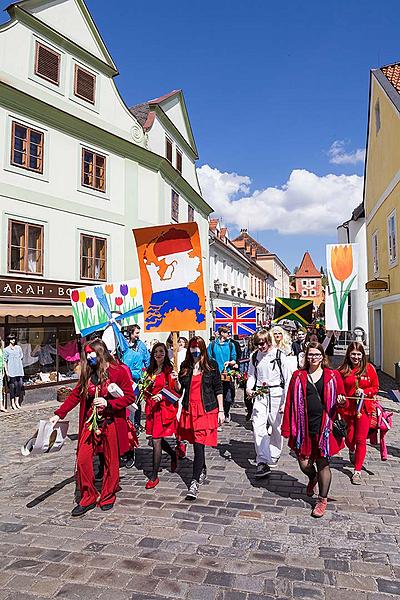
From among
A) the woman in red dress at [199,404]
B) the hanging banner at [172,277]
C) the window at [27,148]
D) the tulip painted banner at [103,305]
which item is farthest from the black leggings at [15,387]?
the woman in red dress at [199,404]

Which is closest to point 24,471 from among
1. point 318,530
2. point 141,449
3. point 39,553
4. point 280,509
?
point 141,449

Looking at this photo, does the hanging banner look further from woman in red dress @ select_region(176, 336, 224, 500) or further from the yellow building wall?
the yellow building wall

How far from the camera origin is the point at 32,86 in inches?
615

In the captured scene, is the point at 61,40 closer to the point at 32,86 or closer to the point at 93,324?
the point at 32,86

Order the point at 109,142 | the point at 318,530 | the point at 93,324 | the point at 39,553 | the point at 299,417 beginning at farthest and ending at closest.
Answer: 1. the point at 109,142
2. the point at 93,324
3. the point at 299,417
4. the point at 318,530
5. the point at 39,553

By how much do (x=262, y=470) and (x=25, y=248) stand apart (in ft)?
39.1

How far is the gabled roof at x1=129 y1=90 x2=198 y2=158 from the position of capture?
848 inches

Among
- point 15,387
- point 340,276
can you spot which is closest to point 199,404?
point 340,276

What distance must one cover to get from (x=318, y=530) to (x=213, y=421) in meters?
1.63

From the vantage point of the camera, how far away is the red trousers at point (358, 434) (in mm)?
5938

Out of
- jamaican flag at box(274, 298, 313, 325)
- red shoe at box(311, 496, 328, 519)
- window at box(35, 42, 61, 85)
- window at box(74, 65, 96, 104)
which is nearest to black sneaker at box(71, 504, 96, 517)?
red shoe at box(311, 496, 328, 519)

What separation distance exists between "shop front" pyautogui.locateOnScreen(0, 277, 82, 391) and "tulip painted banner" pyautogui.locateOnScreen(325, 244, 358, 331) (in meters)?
8.99

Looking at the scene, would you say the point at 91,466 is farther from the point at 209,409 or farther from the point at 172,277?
the point at 172,277

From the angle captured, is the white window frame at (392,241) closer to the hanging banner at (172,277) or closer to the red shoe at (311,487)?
the hanging banner at (172,277)
